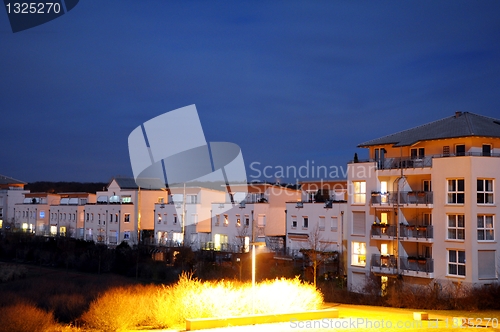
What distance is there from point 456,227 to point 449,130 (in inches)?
248

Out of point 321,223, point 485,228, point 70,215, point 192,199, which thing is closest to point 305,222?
point 321,223

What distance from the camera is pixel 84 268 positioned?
171 ft

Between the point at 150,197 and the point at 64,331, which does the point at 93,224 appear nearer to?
the point at 150,197

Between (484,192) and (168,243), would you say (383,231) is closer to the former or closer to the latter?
(484,192)

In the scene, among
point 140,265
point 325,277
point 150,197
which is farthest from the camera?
point 150,197

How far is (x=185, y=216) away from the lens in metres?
56.6

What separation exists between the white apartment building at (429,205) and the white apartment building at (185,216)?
73.0 feet

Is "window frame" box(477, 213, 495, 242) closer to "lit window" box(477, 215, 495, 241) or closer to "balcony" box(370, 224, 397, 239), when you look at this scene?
"lit window" box(477, 215, 495, 241)

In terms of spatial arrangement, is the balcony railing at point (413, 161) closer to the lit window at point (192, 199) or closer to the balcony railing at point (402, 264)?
the balcony railing at point (402, 264)

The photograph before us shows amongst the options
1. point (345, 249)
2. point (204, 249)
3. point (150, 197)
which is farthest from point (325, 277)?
point (150, 197)

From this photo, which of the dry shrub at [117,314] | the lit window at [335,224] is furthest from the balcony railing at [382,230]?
the dry shrub at [117,314]

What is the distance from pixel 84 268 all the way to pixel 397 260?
31482 mm

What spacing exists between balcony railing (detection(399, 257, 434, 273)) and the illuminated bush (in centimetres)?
1532

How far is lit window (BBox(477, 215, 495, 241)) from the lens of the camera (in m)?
29.9
